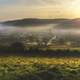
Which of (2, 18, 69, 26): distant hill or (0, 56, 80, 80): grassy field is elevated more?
(2, 18, 69, 26): distant hill

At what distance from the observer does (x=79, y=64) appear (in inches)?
75.9

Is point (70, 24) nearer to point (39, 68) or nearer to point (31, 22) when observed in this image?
point (31, 22)

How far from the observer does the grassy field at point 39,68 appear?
74.1 inches

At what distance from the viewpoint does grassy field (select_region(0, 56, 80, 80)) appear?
188 centimetres

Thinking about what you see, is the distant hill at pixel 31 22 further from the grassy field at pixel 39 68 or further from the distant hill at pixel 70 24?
the grassy field at pixel 39 68

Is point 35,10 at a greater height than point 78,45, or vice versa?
point 35,10

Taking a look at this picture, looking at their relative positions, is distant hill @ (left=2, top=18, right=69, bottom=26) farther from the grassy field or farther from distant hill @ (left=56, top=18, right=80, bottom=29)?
the grassy field

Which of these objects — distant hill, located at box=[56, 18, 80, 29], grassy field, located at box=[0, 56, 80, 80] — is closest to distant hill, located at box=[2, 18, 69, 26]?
distant hill, located at box=[56, 18, 80, 29]

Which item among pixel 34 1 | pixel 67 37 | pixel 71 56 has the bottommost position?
pixel 71 56

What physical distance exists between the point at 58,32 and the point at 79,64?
295 mm

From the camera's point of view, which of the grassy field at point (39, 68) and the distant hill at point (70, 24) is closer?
the grassy field at point (39, 68)

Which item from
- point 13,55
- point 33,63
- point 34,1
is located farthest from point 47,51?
point 34,1

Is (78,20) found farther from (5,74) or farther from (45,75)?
(5,74)

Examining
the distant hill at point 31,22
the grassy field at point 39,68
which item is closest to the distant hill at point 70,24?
the distant hill at point 31,22
